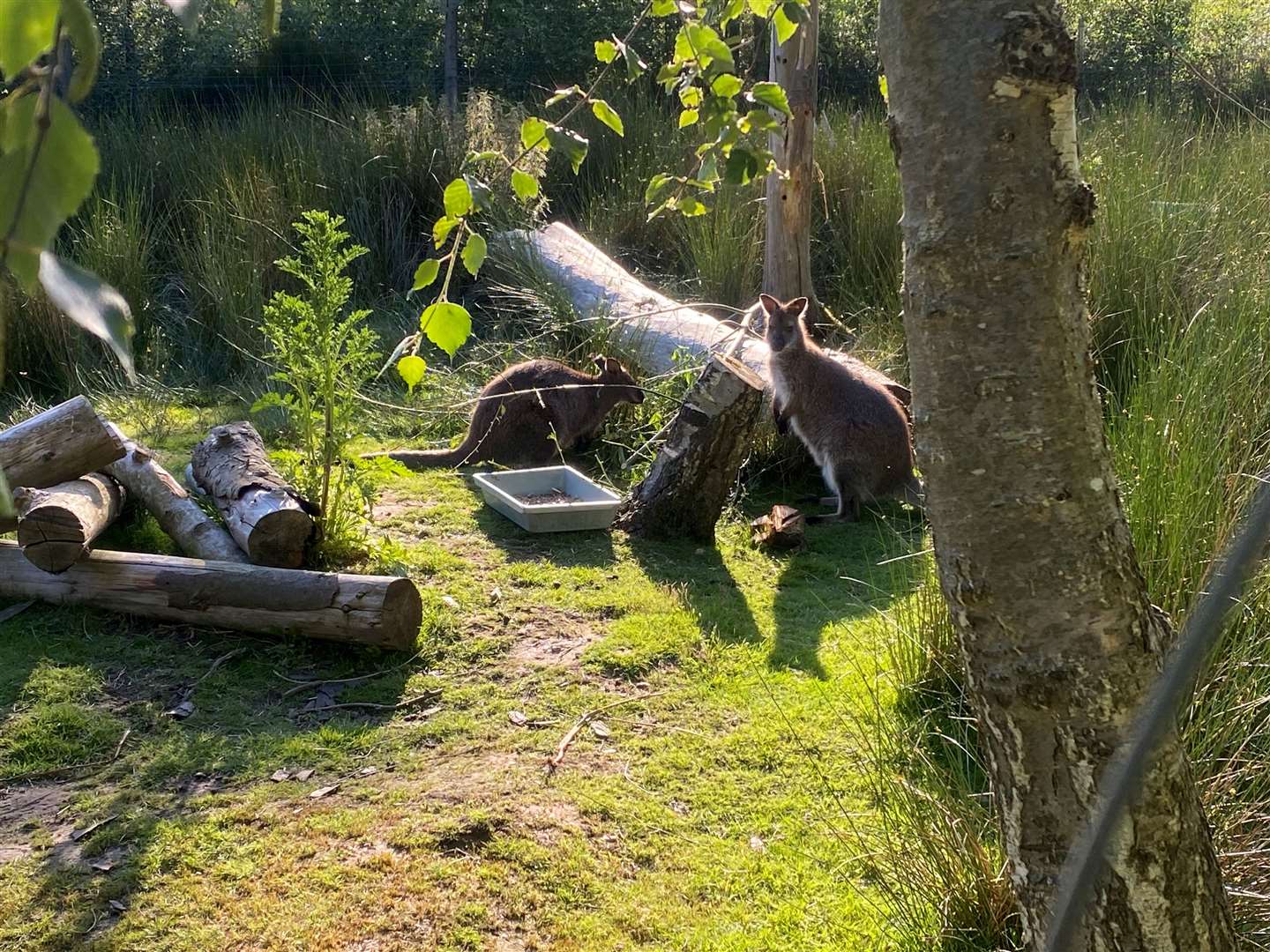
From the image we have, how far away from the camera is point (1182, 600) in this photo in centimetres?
360

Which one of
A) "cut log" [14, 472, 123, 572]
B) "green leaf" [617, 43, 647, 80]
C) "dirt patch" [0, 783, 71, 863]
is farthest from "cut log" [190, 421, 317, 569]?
"green leaf" [617, 43, 647, 80]

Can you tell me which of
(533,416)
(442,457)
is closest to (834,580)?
(533,416)

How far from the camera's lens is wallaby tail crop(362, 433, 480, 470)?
7.59m

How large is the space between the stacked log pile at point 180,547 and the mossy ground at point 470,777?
153 millimetres

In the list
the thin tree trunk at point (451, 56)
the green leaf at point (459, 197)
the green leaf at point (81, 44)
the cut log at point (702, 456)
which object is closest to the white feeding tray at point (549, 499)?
the cut log at point (702, 456)

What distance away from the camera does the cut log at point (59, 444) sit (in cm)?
545

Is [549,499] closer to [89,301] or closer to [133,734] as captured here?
[133,734]

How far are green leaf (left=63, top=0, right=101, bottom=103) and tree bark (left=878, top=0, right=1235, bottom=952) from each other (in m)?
1.22

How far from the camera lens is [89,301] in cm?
50

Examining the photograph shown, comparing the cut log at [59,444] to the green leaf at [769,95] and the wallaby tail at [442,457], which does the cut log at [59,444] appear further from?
the green leaf at [769,95]

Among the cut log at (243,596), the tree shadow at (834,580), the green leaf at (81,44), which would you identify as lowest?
the tree shadow at (834,580)

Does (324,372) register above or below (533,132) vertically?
below

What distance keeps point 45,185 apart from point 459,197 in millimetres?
1547

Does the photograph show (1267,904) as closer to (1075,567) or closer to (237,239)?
(1075,567)
